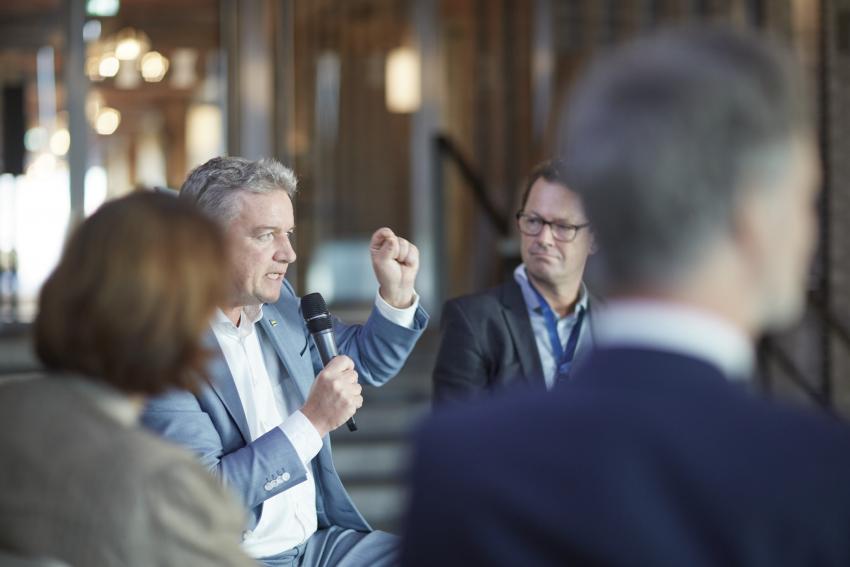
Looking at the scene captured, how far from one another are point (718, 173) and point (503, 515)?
0.31m

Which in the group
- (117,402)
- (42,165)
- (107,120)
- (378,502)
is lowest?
(378,502)

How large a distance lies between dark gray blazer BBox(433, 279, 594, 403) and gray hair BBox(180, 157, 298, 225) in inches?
24.0

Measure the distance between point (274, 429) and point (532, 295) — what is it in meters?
0.92

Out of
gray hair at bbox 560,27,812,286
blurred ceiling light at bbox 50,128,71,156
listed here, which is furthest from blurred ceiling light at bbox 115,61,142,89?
gray hair at bbox 560,27,812,286

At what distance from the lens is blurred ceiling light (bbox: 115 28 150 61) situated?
7.27m

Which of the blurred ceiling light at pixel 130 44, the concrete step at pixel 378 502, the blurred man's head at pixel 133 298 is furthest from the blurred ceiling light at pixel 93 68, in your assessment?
the blurred man's head at pixel 133 298

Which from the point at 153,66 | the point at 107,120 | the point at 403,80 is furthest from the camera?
the point at 107,120

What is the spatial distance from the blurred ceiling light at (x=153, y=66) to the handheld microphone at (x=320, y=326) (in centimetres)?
591

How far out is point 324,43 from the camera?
311 inches

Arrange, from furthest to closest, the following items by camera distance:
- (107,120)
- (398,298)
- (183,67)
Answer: (107,120)
(183,67)
(398,298)

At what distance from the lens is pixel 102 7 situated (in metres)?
6.95

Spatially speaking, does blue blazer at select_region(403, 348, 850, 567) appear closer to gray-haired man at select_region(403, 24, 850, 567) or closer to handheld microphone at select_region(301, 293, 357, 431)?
gray-haired man at select_region(403, 24, 850, 567)

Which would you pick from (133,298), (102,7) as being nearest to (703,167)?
(133,298)

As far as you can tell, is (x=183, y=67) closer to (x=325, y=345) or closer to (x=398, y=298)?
(x=398, y=298)
